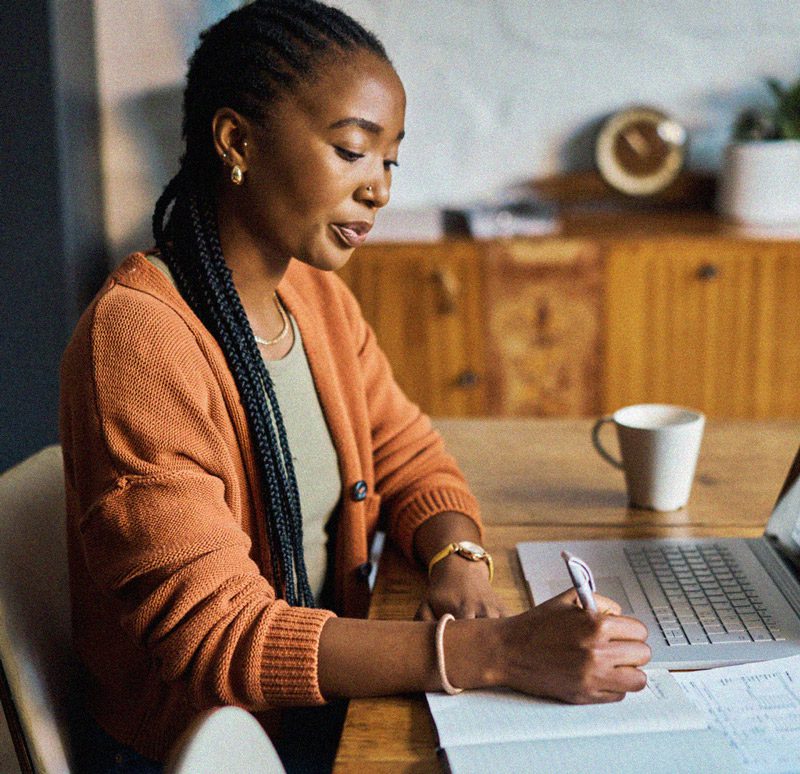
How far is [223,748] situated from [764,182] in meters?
2.73

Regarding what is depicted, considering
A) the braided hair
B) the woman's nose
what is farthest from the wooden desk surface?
the woman's nose

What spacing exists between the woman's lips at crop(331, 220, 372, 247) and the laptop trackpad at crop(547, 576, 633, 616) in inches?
16.7

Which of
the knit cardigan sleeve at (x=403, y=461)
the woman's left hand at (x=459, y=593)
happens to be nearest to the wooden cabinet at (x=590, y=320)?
the knit cardigan sleeve at (x=403, y=461)

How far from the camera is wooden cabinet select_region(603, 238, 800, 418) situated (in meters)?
2.78

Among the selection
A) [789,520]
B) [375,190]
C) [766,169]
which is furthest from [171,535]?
[766,169]

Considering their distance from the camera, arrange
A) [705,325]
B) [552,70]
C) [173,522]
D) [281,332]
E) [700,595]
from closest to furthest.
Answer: [173,522] < [700,595] < [281,332] < [705,325] < [552,70]

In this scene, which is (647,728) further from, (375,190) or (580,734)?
(375,190)

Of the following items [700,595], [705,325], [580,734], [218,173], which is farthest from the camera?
[705,325]

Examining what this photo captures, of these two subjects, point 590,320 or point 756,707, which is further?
point 590,320

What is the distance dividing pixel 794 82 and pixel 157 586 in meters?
2.91

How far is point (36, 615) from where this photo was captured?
3.41ft

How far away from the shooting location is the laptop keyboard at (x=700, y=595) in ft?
3.06

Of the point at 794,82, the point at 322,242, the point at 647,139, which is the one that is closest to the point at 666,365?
the point at 647,139

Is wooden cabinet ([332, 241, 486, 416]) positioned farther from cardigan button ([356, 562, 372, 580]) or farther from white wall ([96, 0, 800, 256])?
cardigan button ([356, 562, 372, 580])
